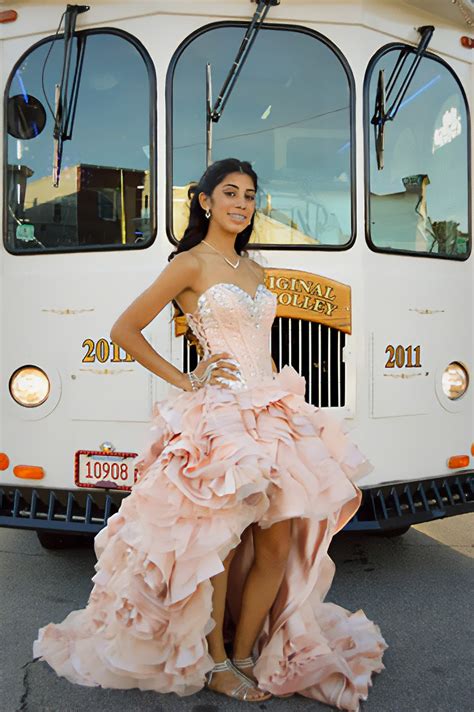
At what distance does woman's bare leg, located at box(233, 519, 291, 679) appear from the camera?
262 centimetres

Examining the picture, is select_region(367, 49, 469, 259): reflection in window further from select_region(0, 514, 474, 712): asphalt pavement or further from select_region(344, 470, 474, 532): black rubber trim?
select_region(0, 514, 474, 712): asphalt pavement

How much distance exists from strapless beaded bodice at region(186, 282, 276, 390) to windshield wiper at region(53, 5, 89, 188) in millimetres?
1507

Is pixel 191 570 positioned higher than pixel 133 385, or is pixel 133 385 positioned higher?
pixel 133 385

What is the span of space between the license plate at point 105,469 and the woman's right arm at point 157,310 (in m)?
0.96

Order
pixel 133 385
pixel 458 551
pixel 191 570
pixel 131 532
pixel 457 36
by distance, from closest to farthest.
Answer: pixel 191 570, pixel 131 532, pixel 133 385, pixel 457 36, pixel 458 551

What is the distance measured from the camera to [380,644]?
2922 mm

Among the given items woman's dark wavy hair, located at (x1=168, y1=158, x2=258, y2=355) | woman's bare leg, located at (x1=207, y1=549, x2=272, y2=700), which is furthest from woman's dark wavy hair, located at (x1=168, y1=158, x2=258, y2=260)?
woman's bare leg, located at (x1=207, y1=549, x2=272, y2=700)

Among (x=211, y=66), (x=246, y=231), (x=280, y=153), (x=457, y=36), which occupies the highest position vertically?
(x=457, y=36)

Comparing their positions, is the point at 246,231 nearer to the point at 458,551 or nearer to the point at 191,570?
the point at 191,570

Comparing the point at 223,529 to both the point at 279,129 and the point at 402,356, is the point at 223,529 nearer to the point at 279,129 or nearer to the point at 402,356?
the point at 402,356

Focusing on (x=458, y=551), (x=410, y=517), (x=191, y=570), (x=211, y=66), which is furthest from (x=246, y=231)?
(x=458, y=551)

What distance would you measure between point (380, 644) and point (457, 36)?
3218 mm

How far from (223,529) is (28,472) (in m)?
1.69

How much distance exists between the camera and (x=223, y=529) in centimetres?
244
